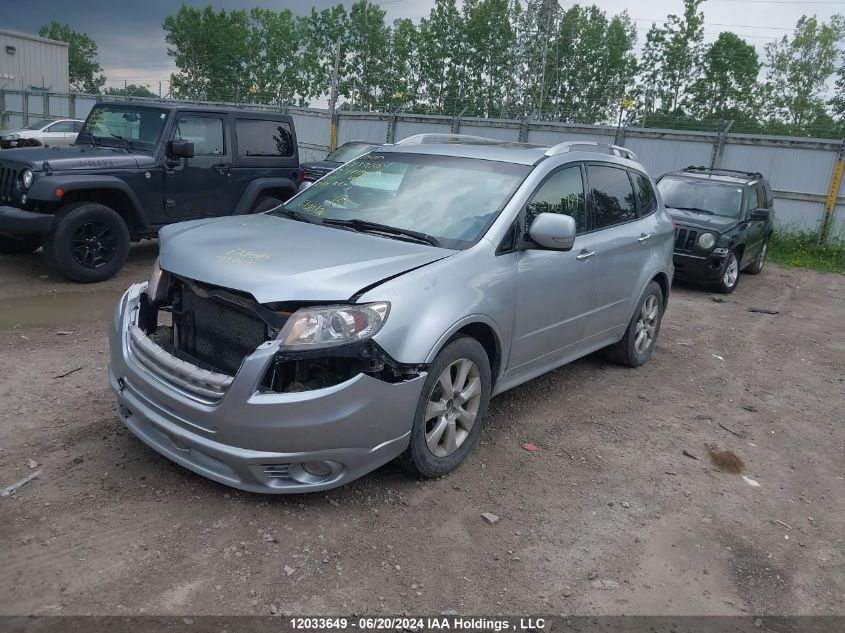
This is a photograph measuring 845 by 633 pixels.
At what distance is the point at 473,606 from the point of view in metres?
2.80

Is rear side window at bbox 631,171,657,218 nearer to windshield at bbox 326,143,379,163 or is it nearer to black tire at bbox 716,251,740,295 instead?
black tire at bbox 716,251,740,295

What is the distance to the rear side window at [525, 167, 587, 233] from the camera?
170 inches

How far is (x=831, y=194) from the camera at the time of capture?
14031 mm

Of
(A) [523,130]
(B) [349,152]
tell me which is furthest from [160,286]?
(A) [523,130]

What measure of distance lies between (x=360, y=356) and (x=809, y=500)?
2869mm

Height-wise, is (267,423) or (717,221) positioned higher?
(717,221)

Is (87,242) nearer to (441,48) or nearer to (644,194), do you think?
(644,194)

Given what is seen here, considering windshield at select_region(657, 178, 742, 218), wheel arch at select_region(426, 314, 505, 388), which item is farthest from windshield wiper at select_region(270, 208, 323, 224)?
windshield at select_region(657, 178, 742, 218)

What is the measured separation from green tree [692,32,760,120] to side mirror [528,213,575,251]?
4533 cm

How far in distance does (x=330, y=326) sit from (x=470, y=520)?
121 cm

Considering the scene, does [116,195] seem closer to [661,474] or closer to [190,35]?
[661,474]

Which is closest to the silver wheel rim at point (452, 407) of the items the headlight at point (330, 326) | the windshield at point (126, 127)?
the headlight at point (330, 326)

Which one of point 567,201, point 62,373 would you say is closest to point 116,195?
point 62,373

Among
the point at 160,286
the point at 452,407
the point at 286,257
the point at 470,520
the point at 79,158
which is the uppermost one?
the point at 79,158
